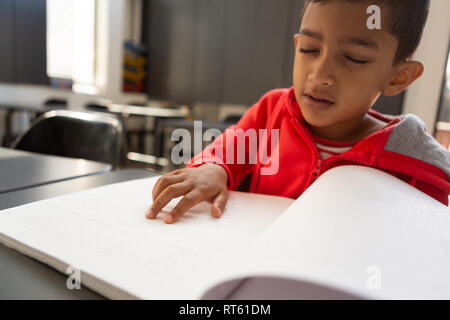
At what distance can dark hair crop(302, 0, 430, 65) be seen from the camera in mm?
542

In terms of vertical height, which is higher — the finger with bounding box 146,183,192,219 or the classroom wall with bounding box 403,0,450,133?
the classroom wall with bounding box 403,0,450,133

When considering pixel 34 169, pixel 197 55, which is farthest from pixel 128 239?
pixel 197 55

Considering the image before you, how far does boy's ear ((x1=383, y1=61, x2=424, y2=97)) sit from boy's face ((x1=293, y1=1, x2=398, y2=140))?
14 millimetres

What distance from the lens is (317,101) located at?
587 mm

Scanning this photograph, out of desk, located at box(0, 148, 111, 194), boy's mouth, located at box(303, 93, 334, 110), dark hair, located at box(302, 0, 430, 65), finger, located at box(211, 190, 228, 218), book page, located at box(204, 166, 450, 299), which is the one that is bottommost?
desk, located at box(0, 148, 111, 194)

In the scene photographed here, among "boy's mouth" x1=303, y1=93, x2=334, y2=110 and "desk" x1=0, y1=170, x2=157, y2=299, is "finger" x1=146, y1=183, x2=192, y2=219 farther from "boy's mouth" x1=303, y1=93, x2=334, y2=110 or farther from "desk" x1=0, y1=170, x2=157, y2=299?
"boy's mouth" x1=303, y1=93, x2=334, y2=110

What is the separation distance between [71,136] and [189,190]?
2.73 feet

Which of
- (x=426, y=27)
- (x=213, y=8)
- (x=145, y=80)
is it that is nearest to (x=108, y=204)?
(x=426, y=27)

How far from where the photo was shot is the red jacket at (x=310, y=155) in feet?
1.82

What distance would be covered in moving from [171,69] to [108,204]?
4307 millimetres

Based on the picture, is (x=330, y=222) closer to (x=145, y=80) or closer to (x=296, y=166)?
(x=296, y=166)

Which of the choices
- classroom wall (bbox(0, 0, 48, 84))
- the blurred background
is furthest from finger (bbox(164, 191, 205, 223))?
classroom wall (bbox(0, 0, 48, 84))

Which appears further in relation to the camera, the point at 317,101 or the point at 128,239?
the point at 317,101

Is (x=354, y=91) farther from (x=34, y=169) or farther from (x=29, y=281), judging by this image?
(x=34, y=169)
